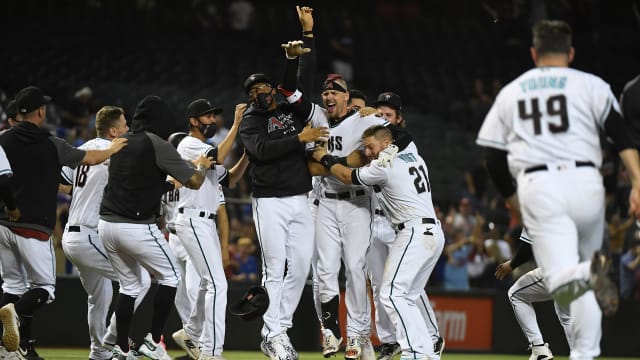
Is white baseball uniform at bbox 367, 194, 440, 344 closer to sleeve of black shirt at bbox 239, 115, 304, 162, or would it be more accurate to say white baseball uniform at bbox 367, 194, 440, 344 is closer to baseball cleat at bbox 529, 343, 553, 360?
baseball cleat at bbox 529, 343, 553, 360

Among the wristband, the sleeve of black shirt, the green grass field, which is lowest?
the green grass field

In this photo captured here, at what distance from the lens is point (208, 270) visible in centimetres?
868

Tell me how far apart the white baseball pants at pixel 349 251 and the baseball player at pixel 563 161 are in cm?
272

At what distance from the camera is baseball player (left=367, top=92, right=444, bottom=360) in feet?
30.7

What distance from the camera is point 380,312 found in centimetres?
945

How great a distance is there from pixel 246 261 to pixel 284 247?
4.80 metres

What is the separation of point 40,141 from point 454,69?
47.5ft

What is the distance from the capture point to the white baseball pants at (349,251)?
28.8 feet

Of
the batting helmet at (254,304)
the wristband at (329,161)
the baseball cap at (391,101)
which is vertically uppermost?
the baseball cap at (391,101)

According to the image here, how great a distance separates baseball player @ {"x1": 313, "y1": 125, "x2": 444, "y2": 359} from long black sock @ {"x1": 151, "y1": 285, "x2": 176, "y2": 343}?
1832 millimetres

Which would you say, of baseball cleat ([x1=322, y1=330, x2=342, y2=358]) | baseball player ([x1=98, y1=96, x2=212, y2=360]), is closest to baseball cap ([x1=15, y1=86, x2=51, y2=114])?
baseball player ([x1=98, y1=96, x2=212, y2=360])

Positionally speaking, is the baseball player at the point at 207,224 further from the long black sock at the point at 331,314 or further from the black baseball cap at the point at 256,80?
the long black sock at the point at 331,314

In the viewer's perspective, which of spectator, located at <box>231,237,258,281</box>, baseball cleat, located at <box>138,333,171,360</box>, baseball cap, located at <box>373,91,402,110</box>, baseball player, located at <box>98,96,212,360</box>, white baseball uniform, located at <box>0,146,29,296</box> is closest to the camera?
baseball player, located at <box>98,96,212,360</box>

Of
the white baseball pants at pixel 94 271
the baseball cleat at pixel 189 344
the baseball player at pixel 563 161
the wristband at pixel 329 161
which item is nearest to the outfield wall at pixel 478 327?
the baseball cleat at pixel 189 344
